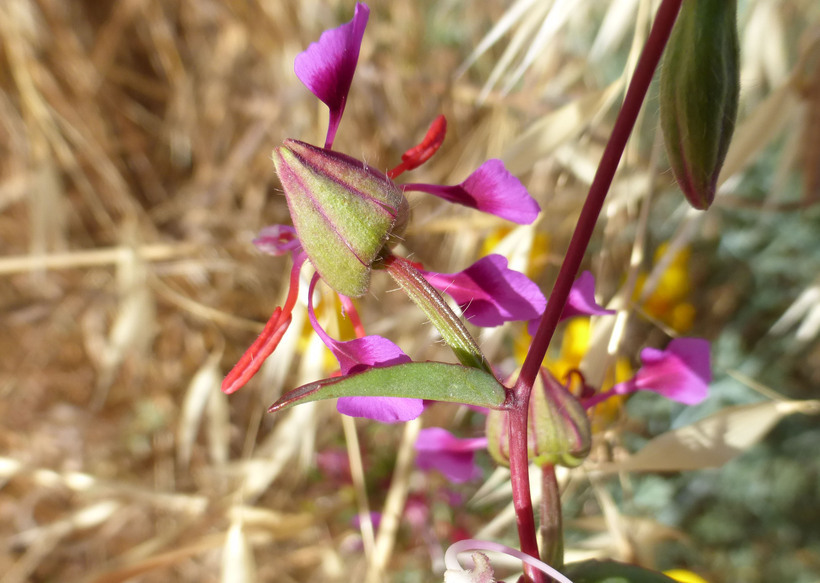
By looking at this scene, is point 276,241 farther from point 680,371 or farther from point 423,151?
point 680,371

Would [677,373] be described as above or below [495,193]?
below

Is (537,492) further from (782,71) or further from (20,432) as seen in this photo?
(20,432)

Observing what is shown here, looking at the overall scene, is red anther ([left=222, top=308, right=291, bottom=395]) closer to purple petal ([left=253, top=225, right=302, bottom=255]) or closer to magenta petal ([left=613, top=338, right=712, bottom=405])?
purple petal ([left=253, top=225, right=302, bottom=255])

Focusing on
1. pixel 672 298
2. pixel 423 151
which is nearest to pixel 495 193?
pixel 423 151

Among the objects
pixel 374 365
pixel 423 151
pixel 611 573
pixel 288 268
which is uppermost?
→ pixel 288 268

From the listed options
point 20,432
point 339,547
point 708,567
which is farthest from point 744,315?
point 20,432

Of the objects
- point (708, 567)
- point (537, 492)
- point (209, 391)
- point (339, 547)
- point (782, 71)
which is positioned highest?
point (782, 71)
